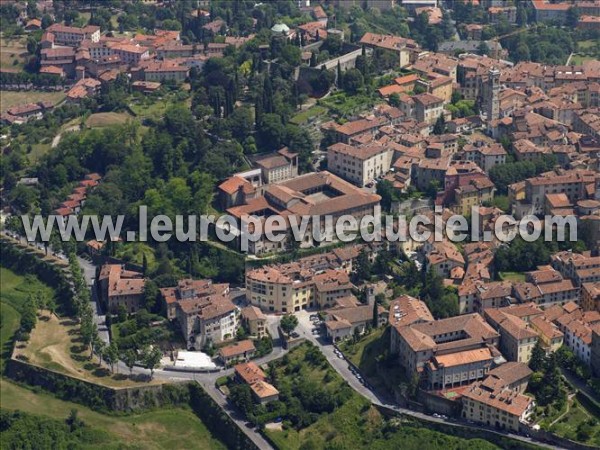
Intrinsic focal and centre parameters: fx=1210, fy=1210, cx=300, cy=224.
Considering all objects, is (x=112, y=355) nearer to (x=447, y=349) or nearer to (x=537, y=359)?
(x=447, y=349)

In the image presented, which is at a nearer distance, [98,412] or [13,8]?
[98,412]

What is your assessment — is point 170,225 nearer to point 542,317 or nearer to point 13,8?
point 542,317

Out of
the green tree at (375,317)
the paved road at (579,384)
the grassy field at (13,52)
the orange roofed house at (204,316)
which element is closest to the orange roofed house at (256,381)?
the orange roofed house at (204,316)

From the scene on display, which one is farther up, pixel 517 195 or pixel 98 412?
pixel 517 195

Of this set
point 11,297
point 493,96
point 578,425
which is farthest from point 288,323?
point 493,96

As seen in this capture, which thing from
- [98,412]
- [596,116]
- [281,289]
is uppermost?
[596,116]

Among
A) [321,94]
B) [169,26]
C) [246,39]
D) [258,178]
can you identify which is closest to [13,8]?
[169,26]

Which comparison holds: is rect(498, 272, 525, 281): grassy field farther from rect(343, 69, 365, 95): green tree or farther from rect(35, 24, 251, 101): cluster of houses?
rect(35, 24, 251, 101): cluster of houses
